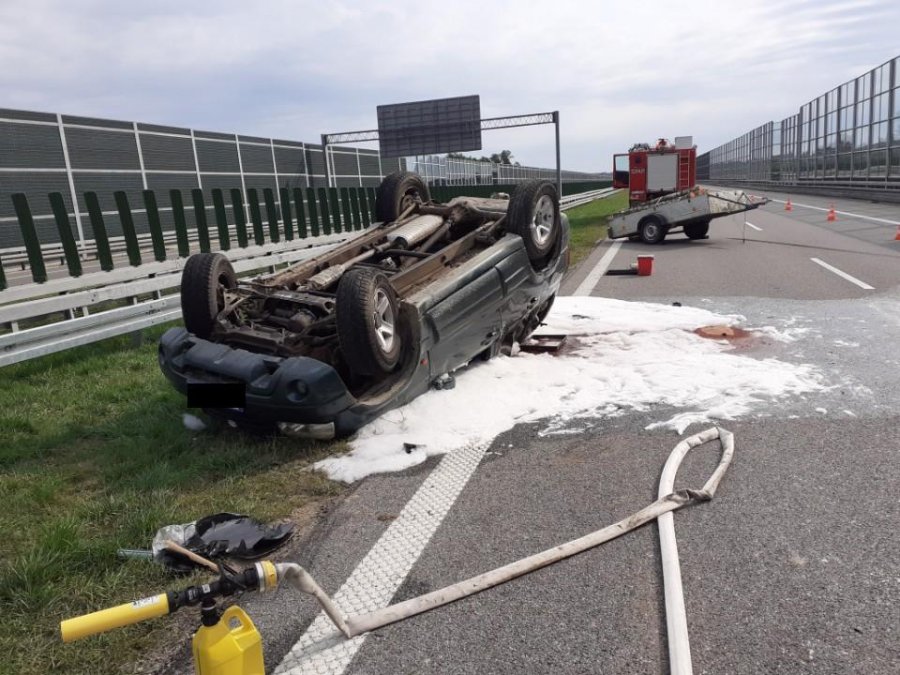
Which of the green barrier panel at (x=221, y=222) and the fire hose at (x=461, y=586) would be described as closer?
the fire hose at (x=461, y=586)

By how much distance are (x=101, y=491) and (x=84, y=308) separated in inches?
149

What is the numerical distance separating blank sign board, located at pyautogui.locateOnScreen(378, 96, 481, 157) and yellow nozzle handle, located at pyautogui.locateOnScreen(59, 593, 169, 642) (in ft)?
95.0

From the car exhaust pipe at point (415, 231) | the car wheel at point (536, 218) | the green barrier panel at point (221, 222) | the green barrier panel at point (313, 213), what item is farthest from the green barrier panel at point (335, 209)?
the car wheel at point (536, 218)

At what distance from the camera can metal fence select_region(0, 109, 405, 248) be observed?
13.8 metres

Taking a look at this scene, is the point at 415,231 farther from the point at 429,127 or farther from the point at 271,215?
the point at 429,127

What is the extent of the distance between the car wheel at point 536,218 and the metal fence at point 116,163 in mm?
8514

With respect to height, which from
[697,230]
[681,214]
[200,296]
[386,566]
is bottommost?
[386,566]

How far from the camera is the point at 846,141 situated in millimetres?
35062

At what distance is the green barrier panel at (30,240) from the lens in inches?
251

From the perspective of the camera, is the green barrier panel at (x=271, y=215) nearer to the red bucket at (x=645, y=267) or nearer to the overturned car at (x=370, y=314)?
the overturned car at (x=370, y=314)

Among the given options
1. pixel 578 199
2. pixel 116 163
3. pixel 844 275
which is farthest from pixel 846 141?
pixel 116 163

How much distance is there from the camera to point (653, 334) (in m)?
6.38

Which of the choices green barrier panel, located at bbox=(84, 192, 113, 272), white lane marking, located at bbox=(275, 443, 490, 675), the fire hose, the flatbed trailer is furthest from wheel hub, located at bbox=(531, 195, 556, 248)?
the flatbed trailer

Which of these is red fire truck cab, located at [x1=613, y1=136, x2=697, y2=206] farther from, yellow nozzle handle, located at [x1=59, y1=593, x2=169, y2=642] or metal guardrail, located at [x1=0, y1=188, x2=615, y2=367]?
yellow nozzle handle, located at [x1=59, y1=593, x2=169, y2=642]
